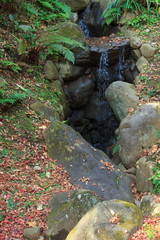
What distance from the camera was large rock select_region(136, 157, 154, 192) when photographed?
5163 millimetres

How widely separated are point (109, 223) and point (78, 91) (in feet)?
20.8

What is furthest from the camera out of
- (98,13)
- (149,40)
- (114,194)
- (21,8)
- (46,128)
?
(98,13)

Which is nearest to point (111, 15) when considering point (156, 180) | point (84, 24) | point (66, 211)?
→ point (84, 24)

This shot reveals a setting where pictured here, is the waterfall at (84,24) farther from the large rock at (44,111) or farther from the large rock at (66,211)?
the large rock at (66,211)

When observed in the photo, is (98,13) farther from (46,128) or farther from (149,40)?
(46,128)

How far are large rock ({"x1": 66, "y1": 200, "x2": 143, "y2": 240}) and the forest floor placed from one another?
128 millimetres

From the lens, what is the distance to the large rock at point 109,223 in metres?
2.88

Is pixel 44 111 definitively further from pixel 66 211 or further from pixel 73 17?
pixel 73 17

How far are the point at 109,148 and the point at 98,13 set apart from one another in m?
5.72

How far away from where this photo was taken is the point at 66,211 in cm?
355

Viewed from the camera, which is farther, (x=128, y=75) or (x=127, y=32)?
(x=127, y=32)

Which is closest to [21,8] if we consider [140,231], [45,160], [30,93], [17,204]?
[30,93]

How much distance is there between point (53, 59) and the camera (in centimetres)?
775

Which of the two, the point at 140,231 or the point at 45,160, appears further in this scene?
the point at 45,160
